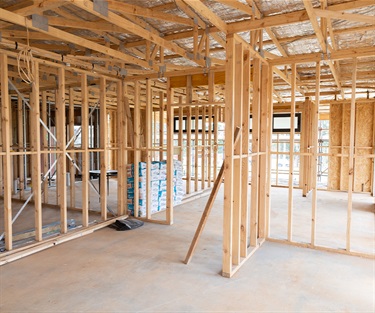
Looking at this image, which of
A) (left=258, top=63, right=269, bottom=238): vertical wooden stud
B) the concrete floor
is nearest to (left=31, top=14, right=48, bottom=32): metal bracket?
the concrete floor

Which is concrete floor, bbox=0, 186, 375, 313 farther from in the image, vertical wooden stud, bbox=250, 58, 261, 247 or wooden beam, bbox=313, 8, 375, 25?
wooden beam, bbox=313, 8, 375, 25

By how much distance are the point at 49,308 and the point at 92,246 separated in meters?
1.60

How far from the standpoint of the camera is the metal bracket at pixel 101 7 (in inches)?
117

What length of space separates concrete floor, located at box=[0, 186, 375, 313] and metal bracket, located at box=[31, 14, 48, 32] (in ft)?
9.38

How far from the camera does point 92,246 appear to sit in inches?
170

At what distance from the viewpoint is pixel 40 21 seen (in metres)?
3.36

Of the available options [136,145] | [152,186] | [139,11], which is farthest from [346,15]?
[152,186]

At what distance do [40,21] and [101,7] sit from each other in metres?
0.87

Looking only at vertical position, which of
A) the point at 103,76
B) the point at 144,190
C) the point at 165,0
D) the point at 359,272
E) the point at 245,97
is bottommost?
the point at 359,272

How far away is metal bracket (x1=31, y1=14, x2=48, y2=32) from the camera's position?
330cm

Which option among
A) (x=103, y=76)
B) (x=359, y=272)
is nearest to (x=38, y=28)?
(x=103, y=76)

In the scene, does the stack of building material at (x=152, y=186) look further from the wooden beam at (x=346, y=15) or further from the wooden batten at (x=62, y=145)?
the wooden beam at (x=346, y=15)

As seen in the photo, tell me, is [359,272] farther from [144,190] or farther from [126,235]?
[144,190]

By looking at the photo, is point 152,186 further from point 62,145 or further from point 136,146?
point 62,145
